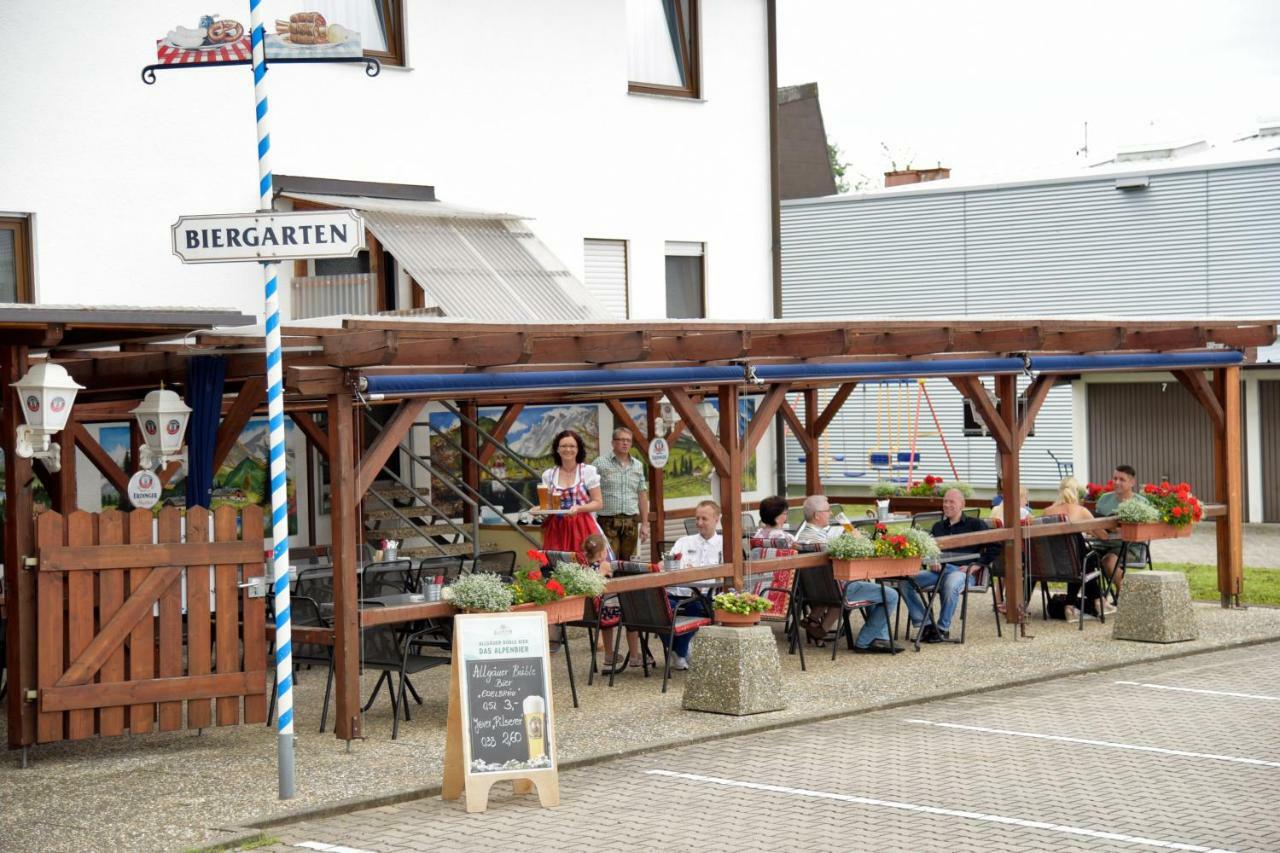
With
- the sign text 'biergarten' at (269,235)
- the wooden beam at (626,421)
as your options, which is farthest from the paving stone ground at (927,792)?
the wooden beam at (626,421)

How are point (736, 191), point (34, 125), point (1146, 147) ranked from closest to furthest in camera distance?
point (34, 125) < point (736, 191) < point (1146, 147)

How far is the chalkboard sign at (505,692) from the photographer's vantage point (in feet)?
29.9

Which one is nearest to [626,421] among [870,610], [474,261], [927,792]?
[474,261]

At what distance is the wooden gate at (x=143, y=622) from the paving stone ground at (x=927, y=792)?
6.32ft

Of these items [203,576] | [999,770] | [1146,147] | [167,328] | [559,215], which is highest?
[1146,147]

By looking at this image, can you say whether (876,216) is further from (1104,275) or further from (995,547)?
(995,547)

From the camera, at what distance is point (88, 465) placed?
54.2 ft

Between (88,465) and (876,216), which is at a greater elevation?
(876,216)

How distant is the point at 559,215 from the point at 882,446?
16552 mm

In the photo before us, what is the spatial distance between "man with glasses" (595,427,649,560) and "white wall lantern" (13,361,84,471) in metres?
5.88

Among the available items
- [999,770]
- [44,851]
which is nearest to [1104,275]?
[999,770]

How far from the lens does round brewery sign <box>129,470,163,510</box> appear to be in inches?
490

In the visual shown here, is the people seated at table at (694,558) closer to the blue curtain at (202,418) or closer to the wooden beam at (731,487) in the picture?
the wooden beam at (731,487)

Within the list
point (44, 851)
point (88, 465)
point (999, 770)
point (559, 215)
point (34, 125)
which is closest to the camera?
point (44, 851)
